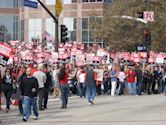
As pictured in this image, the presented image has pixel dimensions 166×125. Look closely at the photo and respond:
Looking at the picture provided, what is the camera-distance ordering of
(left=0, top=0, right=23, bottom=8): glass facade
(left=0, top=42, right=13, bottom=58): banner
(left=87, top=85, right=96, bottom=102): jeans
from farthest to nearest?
(left=0, top=0, right=23, bottom=8): glass facade
(left=87, top=85, right=96, bottom=102): jeans
(left=0, top=42, right=13, bottom=58): banner

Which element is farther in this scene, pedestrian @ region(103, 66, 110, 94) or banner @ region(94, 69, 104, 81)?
pedestrian @ region(103, 66, 110, 94)

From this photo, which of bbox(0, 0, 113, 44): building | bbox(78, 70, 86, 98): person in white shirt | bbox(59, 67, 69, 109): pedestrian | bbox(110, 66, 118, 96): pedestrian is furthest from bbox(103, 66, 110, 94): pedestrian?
bbox(0, 0, 113, 44): building

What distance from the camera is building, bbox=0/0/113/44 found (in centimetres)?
7669

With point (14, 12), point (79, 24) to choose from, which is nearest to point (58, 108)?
point (79, 24)

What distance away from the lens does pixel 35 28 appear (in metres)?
80.6

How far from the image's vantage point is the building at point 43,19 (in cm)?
7669

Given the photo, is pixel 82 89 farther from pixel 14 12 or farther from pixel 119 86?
pixel 14 12

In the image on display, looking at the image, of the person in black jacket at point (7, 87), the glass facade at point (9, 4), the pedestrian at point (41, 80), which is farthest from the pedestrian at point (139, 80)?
the glass facade at point (9, 4)

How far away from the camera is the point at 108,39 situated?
2023 inches

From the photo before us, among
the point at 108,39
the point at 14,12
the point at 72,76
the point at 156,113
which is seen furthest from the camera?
the point at 14,12

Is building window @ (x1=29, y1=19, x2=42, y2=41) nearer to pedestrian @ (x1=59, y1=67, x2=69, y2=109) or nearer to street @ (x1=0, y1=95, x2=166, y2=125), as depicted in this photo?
street @ (x1=0, y1=95, x2=166, y2=125)

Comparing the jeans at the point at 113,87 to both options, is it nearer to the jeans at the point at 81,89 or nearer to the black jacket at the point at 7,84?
the jeans at the point at 81,89

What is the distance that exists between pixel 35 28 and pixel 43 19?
2.01 meters

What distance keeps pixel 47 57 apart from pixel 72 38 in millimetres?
39316
